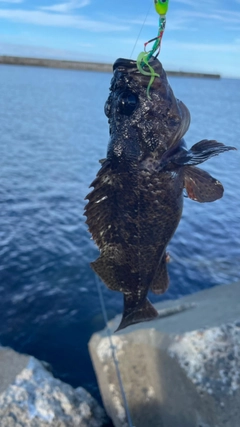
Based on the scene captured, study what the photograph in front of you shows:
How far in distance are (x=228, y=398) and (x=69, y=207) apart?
11.1 m

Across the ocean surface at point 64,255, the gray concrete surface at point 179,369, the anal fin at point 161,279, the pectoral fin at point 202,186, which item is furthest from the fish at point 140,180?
the ocean surface at point 64,255

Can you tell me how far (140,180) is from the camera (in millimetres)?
3367

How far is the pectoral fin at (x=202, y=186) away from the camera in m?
3.28

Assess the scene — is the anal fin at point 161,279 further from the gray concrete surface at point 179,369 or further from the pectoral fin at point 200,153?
the gray concrete surface at point 179,369

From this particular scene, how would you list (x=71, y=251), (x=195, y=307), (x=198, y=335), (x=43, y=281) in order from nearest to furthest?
(x=198, y=335) < (x=195, y=307) < (x=43, y=281) < (x=71, y=251)

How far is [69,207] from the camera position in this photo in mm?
15648

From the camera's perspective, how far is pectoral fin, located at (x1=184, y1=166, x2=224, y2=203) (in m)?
3.28

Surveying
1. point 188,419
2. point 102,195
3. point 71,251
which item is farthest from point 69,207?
point 102,195

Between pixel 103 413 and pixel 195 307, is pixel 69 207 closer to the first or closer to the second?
pixel 195 307

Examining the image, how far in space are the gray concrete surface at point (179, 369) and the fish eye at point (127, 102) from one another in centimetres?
382

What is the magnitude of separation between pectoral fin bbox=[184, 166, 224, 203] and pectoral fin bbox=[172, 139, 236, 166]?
0.43 feet

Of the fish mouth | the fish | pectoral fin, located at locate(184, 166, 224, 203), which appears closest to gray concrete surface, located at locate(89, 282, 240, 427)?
the fish

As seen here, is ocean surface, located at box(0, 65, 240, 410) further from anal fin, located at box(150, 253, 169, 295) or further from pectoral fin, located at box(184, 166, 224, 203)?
pectoral fin, located at box(184, 166, 224, 203)

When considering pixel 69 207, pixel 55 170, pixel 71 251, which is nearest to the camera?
pixel 71 251
